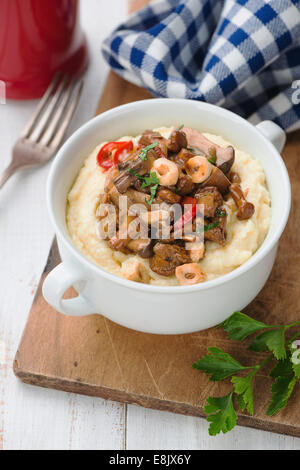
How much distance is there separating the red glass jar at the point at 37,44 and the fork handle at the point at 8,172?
668mm

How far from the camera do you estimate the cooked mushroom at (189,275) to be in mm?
2418

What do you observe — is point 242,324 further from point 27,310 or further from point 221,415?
point 27,310

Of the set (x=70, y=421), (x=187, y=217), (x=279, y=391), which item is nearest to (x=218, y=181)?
(x=187, y=217)

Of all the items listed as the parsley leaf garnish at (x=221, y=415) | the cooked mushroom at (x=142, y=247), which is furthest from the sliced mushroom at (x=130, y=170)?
the parsley leaf garnish at (x=221, y=415)

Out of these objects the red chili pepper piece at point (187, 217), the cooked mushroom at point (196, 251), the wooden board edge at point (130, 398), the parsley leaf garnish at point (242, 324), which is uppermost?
the red chili pepper piece at point (187, 217)

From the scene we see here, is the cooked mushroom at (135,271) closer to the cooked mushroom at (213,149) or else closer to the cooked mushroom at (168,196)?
the cooked mushroom at (168,196)

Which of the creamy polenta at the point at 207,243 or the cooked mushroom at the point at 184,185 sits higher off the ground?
the cooked mushroom at the point at 184,185

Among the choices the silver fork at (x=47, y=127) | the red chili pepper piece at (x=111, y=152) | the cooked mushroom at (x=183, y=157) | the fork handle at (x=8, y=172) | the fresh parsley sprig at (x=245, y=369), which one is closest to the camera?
the fresh parsley sprig at (x=245, y=369)

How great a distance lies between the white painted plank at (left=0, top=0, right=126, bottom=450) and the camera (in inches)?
106

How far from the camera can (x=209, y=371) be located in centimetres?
257

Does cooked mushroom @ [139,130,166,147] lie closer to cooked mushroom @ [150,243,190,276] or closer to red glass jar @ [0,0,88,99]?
cooked mushroom @ [150,243,190,276]

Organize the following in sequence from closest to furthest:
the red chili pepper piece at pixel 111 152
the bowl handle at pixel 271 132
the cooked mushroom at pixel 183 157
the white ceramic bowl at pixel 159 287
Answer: the white ceramic bowl at pixel 159 287, the cooked mushroom at pixel 183 157, the red chili pepper piece at pixel 111 152, the bowl handle at pixel 271 132

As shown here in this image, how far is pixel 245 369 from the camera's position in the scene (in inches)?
103

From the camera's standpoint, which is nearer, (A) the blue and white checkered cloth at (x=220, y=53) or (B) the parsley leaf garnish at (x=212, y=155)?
(B) the parsley leaf garnish at (x=212, y=155)
